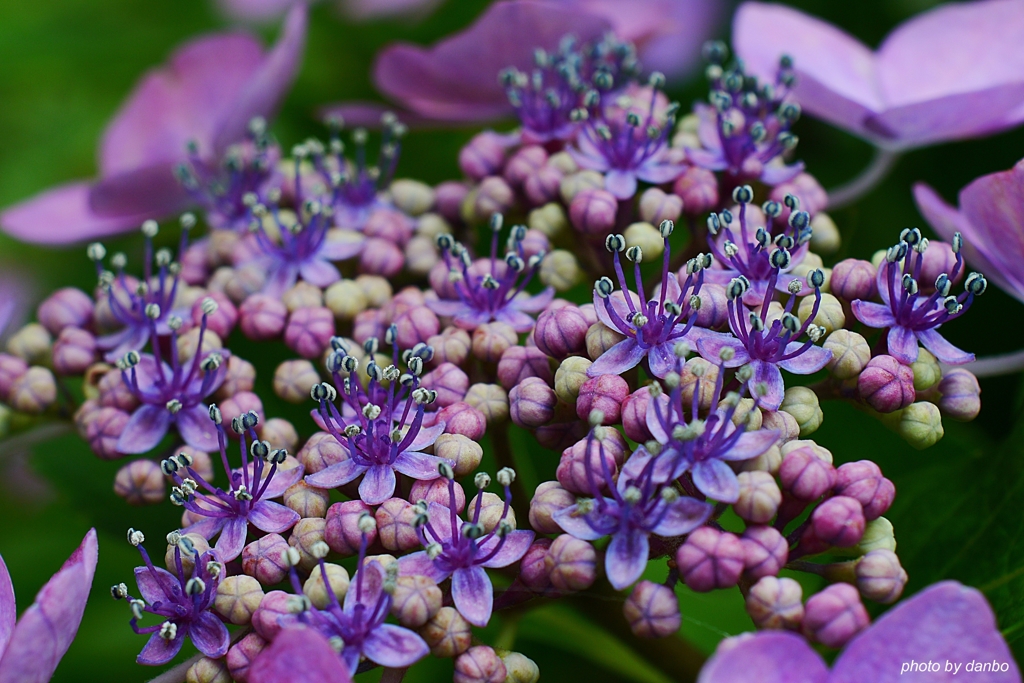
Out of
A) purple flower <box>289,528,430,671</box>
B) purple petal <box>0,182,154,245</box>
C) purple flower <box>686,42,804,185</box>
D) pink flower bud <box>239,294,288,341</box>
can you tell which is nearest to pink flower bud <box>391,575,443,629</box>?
purple flower <box>289,528,430,671</box>

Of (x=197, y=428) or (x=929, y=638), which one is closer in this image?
(x=929, y=638)

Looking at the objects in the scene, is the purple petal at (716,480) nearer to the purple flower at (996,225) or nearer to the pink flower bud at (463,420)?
the pink flower bud at (463,420)

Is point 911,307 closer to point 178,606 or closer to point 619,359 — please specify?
point 619,359

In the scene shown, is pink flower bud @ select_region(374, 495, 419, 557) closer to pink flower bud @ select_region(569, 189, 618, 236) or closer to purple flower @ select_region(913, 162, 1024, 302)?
pink flower bud @ select_region(569, 189, 618, 236)

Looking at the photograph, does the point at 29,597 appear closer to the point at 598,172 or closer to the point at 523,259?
the point at 523,259

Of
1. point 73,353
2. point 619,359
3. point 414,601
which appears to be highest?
point 619,359

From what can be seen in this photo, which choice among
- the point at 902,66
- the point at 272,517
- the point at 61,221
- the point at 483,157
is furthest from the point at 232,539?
the point at 902,66

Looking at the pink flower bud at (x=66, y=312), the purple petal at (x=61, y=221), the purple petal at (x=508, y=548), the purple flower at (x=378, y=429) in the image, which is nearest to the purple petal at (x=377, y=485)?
the purple flower at (x=378, y=429)
